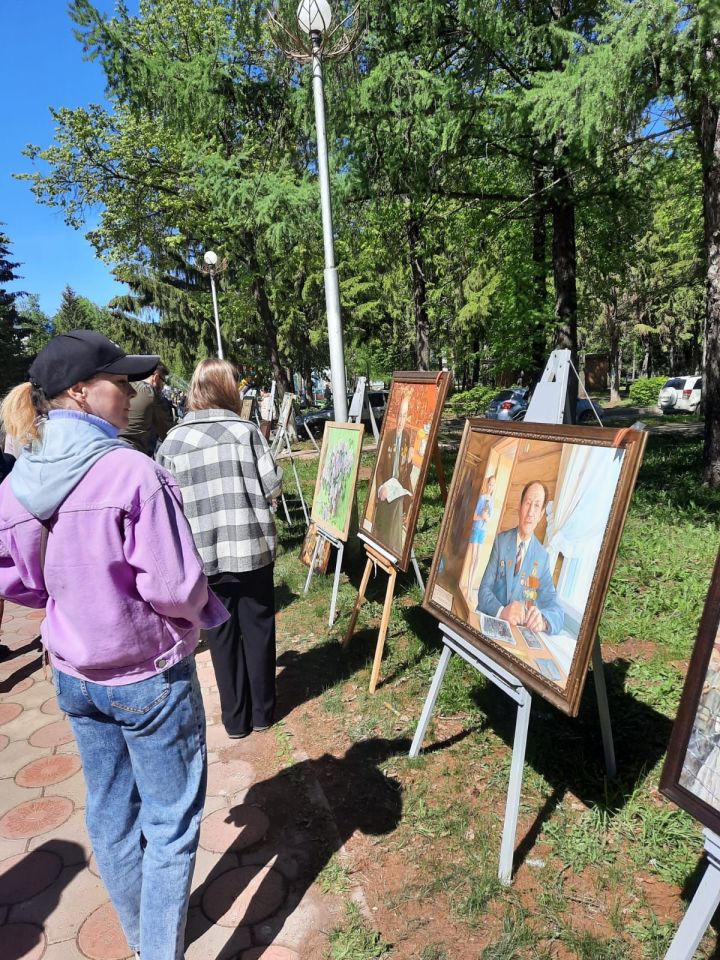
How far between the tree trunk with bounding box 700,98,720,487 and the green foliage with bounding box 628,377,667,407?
65.0 feet

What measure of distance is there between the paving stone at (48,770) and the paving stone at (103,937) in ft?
2.92

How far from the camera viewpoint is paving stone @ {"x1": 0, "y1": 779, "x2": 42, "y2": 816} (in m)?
2.91

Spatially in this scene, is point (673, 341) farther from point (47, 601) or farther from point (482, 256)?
point (47, 601)

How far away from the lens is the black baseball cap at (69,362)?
156cm

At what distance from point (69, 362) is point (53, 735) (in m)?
2.88

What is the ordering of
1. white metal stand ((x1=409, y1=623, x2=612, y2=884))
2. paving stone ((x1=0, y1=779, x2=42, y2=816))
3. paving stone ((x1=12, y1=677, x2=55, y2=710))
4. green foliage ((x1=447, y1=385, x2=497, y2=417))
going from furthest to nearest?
green foliage ((x1=447, y1=385, x2=497, y2=417))
paving stone ((x1=12, y1=677, x2=55, y2=710))
paving stone ((x1=0, y1=779, x2=42, y2=816))
white metal stand ((x1=409, y1=623, x2=612, y2=884))

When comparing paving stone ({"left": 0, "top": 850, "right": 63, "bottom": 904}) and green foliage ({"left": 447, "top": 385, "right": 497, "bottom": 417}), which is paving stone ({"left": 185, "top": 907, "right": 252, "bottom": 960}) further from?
green foliage ({"left": 447, "top": 385, "right": 497, "bottom": 417})

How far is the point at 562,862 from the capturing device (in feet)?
7.66

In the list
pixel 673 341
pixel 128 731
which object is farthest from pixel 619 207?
pixel 673 341

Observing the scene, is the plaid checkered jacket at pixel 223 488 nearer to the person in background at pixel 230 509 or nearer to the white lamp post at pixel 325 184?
the person in background at pixel 230 509

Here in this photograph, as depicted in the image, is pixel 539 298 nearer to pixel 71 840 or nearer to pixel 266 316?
pixel 266 316

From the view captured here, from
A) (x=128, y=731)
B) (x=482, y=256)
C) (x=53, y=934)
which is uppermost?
(x=482, y=256)

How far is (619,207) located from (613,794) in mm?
10978

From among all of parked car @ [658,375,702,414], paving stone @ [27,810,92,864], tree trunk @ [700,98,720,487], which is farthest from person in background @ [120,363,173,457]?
parked car @ [658,375,702,414]
